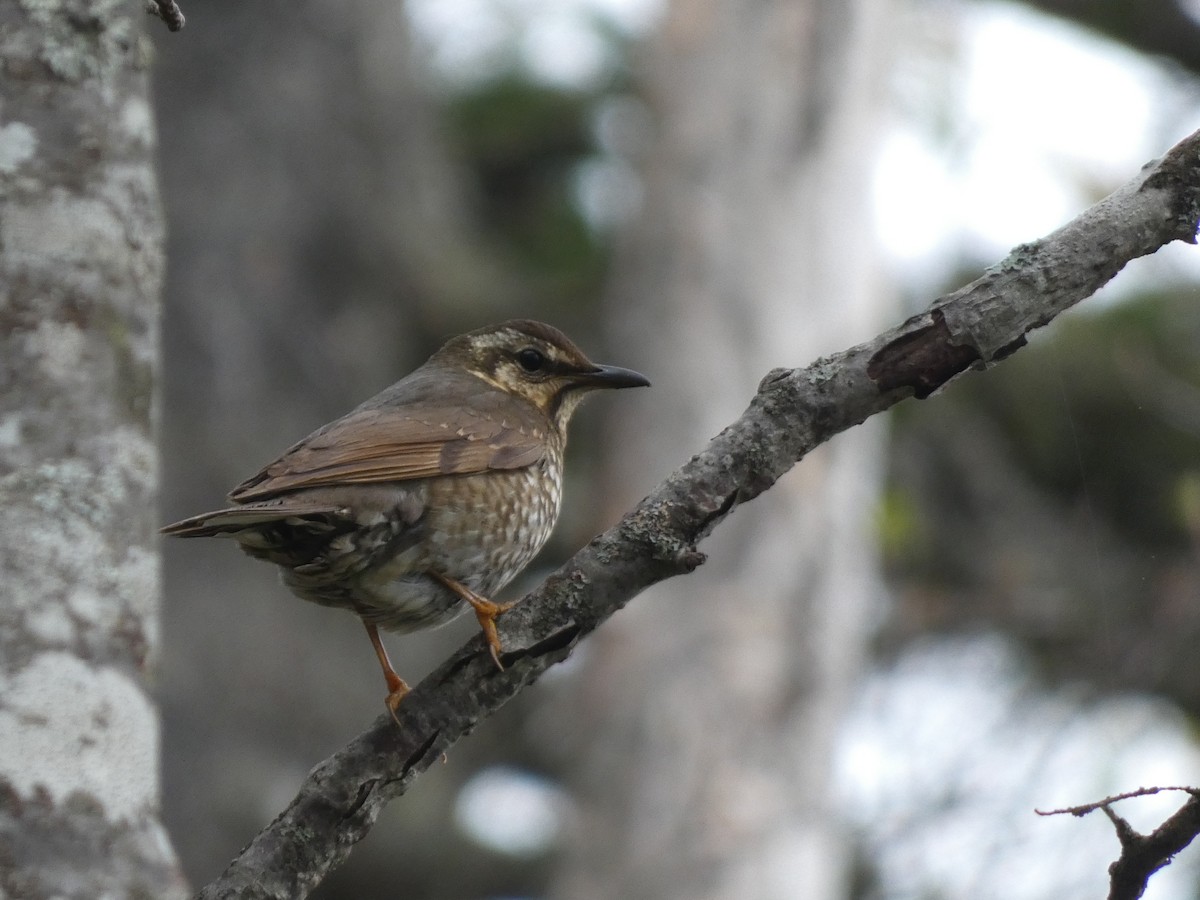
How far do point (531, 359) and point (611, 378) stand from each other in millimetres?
292

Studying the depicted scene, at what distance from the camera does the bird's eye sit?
4.70m

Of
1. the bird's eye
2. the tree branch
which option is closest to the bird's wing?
the bird's eye

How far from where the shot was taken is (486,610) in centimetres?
337

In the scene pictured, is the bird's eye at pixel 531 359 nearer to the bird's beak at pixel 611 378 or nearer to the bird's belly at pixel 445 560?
the bird's beak at pixel 611 378

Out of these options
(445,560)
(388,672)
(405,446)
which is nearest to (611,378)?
(405,446)

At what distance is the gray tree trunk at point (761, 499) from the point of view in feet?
23.1

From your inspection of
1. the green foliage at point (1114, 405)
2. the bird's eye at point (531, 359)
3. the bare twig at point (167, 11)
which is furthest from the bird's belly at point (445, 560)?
the green foliage at point (1114, 405)

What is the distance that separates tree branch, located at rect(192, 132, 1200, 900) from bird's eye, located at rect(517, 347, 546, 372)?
6.68 ft

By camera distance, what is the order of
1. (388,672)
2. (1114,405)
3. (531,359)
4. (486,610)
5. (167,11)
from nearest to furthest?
1. (167,11)
2. (486,610)
3. (388,672)
4. (531,359)
5. (1114,405)

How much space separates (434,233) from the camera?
9.74m

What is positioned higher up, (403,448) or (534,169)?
(534,169)

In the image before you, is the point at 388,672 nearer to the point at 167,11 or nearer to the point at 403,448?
the point at 403,448

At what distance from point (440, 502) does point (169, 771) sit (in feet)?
15.3

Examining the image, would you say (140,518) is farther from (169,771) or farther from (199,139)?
(199,139)
